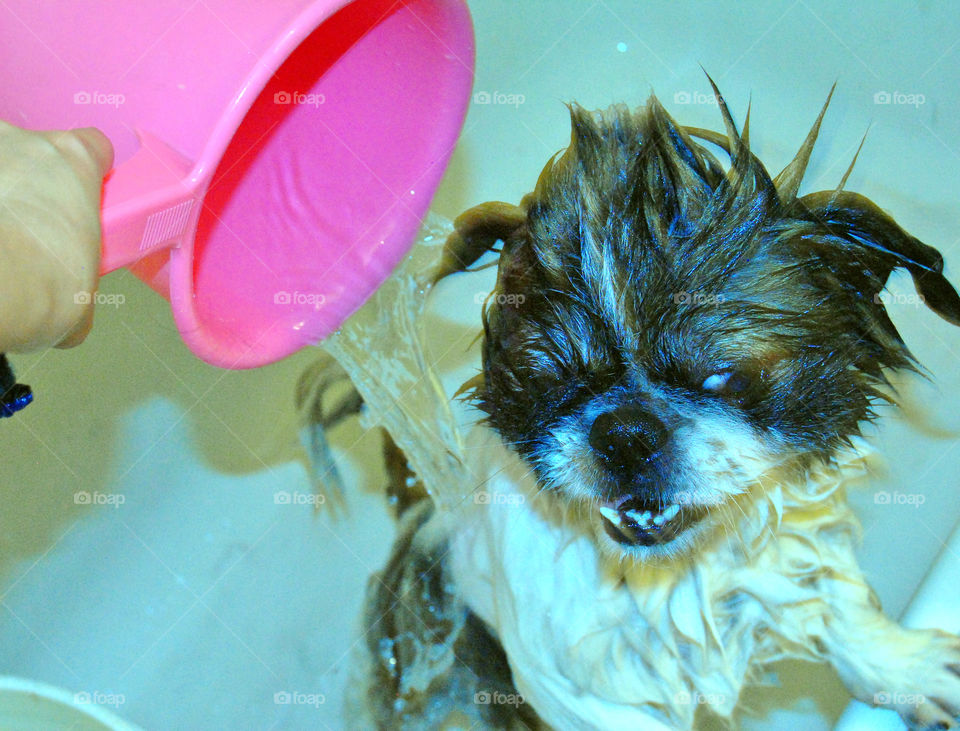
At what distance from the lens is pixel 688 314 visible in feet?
3.47

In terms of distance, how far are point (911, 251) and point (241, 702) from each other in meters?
1.40

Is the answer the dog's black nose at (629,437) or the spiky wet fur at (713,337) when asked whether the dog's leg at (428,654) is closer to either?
the spiky wet fur at (713,337)

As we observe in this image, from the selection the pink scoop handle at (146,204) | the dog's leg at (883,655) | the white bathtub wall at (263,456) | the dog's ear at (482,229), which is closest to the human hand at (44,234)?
the pink scoop handle at (146,204)

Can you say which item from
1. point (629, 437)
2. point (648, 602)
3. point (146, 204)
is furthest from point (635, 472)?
point (146, 204)

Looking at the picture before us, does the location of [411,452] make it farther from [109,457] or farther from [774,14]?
[774,14]

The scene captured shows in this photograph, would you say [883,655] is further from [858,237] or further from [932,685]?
[858,237]

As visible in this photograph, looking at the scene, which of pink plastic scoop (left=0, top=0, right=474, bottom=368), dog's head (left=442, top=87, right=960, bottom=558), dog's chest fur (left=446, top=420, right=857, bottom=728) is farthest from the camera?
dog's chest fur (left=446, top=420, right=857, bottom=728)

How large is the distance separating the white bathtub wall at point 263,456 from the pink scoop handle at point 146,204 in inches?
34.8

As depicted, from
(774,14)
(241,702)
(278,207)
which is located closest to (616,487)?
(278,207)

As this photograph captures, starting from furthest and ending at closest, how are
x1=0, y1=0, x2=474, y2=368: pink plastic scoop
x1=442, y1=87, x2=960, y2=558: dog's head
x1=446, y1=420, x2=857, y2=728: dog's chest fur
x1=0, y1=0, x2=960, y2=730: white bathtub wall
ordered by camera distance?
x1=0, y1=0, x2=960, y2=730: white bathtub wall < x1=446, y1=420, x2=857, y2=728: dog's chest fur < x1=442, y1=87, x2=960, y2=558: dog's head < x1=0, y1=0, x2=474, y2=368: pink plastic scoop

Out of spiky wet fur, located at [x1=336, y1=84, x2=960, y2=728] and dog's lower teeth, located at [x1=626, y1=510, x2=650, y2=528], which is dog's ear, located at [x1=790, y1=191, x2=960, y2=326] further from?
dog's lower teeth, located at [x1=626, y1=510, x2=650, y2=528]

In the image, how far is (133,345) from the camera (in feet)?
5.88

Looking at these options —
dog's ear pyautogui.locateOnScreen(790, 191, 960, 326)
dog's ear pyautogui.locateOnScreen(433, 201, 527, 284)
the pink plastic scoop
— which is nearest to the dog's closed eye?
dog's ear pyautogui.locateOnScreen(790, 191, 960, 326)

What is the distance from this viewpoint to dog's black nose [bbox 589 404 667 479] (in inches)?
43.4
